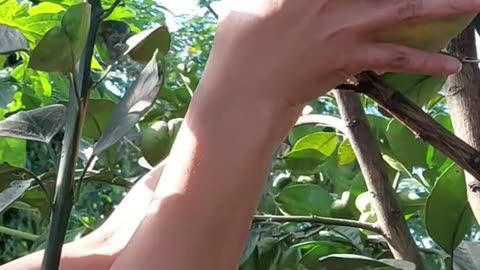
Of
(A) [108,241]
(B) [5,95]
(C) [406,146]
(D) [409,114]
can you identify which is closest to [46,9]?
(B) [5,95]

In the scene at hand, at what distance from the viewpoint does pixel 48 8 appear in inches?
29.5

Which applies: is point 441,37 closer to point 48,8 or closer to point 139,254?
point 139,254

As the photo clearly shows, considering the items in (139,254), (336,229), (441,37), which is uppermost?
(441,37)

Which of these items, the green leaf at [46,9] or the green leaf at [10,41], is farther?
the green leaf at [46,9]

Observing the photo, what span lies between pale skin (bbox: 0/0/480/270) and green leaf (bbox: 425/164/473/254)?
210 mm

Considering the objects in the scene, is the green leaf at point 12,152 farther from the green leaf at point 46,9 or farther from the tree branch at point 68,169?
the tree branch at point 68,169

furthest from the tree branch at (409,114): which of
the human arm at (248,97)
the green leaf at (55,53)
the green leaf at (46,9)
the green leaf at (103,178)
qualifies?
the green leaf at (46,9)

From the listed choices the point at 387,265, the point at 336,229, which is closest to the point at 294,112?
the point at 387,265

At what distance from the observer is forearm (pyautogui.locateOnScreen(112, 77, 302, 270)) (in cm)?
40

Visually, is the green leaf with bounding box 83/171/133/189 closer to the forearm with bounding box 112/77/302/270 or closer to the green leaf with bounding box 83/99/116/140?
the green leaf with bounding box 83/99/116/140

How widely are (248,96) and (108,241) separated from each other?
296mm

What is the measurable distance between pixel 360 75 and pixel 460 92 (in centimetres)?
17

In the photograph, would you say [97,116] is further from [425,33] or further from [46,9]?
[425,33]

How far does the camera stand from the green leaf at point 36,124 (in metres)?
0.47
